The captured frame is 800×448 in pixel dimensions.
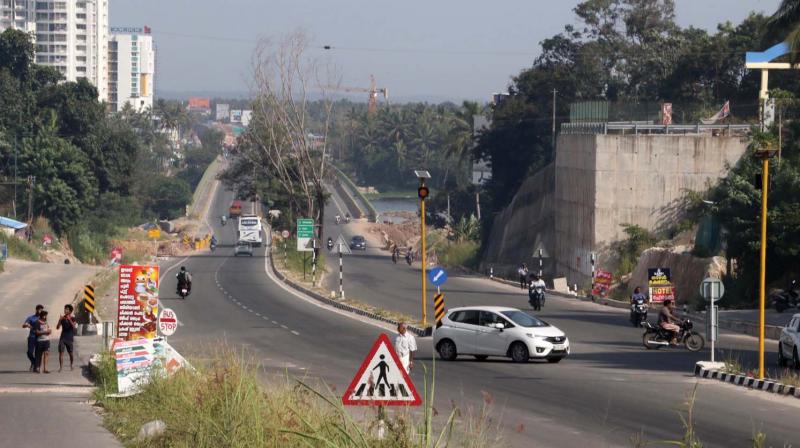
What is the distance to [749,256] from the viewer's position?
138 ft

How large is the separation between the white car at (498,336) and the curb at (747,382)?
3.49 metres

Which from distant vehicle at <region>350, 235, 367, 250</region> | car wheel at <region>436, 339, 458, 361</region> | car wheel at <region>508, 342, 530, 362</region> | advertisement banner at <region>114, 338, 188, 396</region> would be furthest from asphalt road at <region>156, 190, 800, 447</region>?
distant vehicle at <region>350, 235, 367, 250</region>

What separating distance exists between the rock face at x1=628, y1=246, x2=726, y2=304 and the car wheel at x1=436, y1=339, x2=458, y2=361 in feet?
62.2

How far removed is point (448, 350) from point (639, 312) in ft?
35.6

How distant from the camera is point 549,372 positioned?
2506 centimetres

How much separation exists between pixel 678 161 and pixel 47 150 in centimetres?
5554

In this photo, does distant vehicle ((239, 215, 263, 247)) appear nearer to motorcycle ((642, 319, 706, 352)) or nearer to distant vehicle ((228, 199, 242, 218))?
distant vehicle ((228, 199, 242, 218))

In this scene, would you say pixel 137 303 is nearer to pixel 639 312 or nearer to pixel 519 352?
pixel 519 352

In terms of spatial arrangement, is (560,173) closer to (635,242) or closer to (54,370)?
(635,242)

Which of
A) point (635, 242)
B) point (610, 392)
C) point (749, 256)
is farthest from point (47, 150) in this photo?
point (610, 392)

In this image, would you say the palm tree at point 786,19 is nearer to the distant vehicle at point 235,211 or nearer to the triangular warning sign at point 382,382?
the triangular warning sign at point 382,382

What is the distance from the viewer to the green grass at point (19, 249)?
75312 mm

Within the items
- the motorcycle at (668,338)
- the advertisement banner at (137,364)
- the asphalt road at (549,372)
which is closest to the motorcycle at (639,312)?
the asphalt road at (549,372)

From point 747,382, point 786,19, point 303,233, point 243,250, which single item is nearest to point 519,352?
point 747,382
